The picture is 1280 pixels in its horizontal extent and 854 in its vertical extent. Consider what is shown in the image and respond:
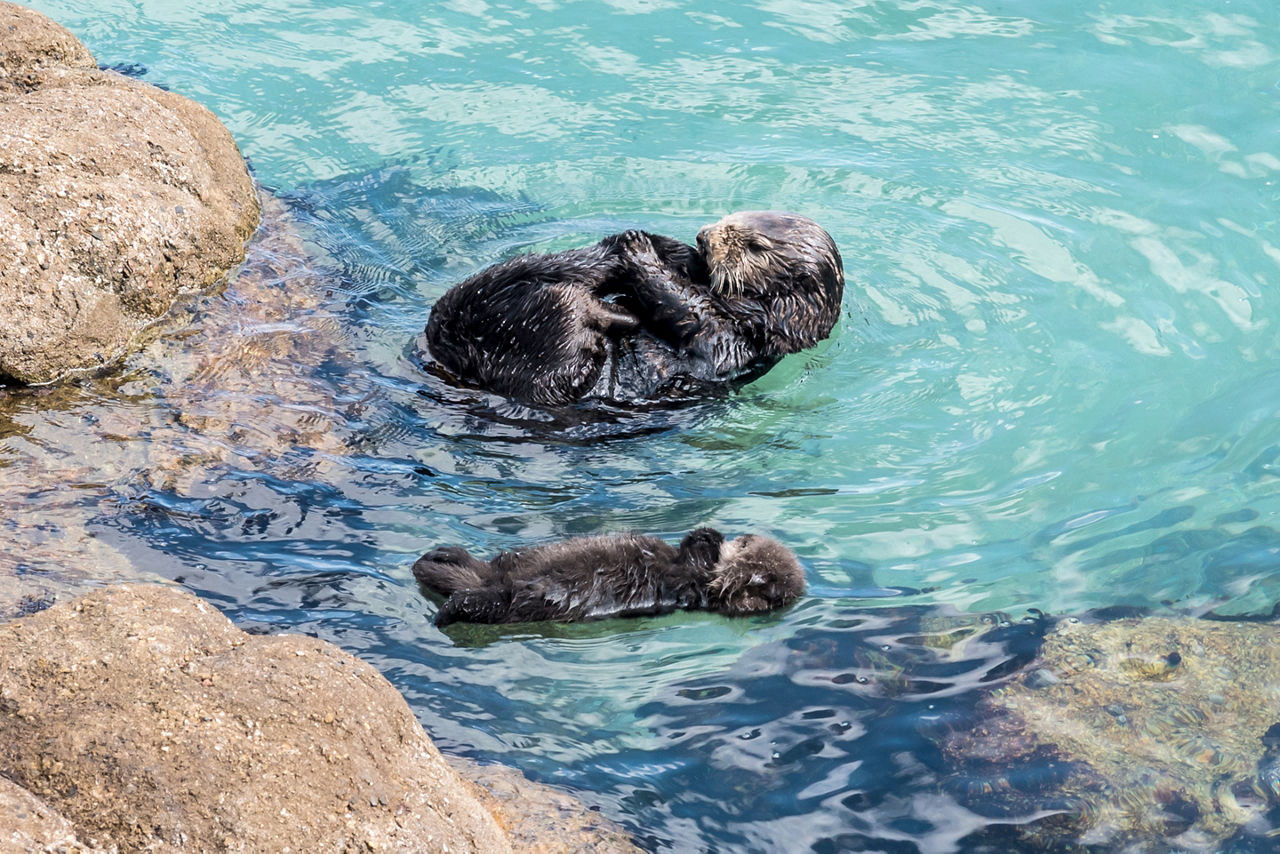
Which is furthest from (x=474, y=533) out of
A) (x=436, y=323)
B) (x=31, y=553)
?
(x=31, y=553)

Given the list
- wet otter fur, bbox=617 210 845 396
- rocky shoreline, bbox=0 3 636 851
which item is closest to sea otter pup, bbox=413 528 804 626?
rocky shoreline, bbox=0 3 636 851

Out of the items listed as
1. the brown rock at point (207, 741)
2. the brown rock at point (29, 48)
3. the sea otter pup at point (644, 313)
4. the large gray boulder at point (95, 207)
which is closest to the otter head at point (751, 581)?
the sea otter pup at point (644, 313)

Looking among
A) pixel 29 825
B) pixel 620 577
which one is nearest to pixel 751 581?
pixel 620 577

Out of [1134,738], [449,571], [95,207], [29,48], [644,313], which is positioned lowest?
[1134,738]

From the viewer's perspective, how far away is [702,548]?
4.01 m

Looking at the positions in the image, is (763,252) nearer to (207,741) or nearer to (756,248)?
(756,248)

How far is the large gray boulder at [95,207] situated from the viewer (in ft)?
14.4

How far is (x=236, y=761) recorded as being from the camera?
2.31m

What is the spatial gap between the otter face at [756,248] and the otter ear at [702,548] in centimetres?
130

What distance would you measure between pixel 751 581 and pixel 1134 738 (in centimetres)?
130

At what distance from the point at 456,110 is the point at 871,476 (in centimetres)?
436

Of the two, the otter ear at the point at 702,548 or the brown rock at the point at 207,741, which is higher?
the brown rock at the point at 207,741

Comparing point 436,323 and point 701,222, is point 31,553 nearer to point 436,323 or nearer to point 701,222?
point 436,323

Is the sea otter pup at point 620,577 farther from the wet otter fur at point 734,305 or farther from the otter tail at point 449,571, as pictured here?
the wet otter fur at point 734,305
